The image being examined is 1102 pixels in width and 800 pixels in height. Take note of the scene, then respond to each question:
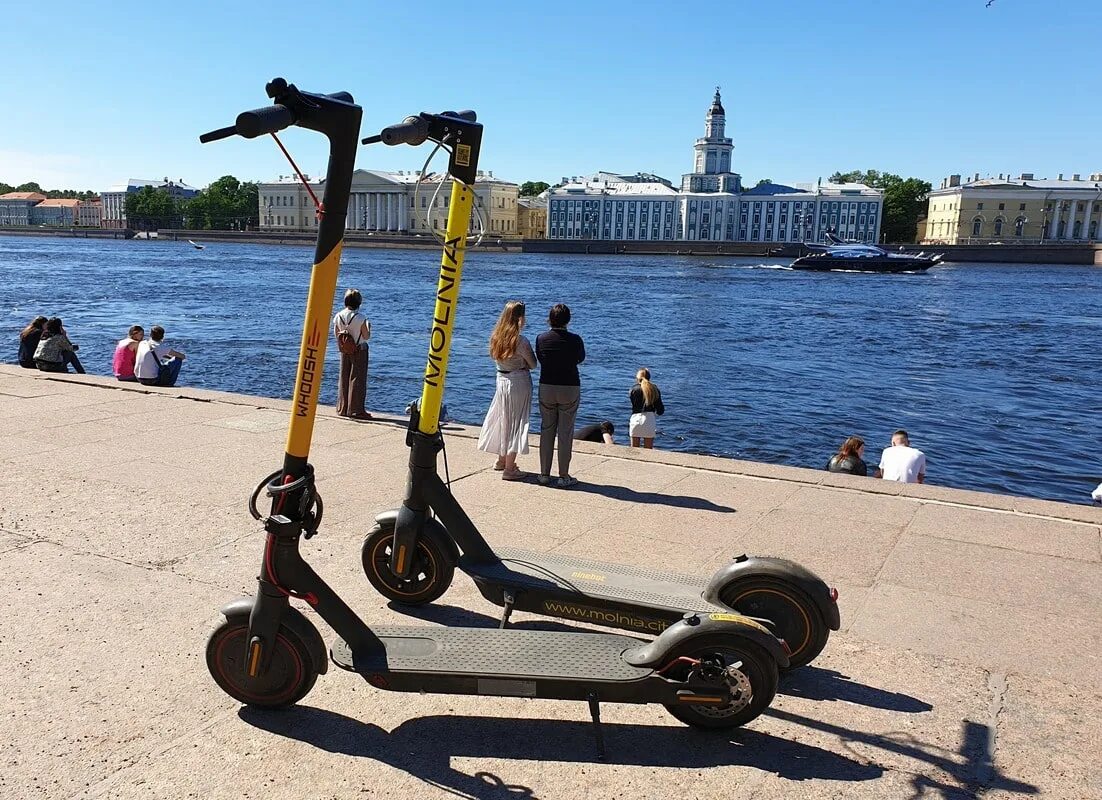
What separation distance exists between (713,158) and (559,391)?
499ft

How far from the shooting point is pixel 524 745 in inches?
140

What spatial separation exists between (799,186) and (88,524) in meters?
152

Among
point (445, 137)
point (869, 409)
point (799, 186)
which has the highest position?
point (799, 186)

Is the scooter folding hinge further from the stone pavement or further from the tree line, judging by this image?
the tree line

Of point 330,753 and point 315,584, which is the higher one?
point 315,584

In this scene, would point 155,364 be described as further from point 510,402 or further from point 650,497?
point 650,497

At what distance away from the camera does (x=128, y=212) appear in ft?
573

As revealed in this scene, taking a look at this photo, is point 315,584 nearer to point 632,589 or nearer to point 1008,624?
point 632,589

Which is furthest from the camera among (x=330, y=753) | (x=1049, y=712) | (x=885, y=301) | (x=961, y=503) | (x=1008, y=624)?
(x=885, y=301)

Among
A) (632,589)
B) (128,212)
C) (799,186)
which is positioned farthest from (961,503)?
(128,212)

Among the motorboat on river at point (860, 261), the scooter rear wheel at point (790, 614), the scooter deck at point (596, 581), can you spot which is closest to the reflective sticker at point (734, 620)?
the scooter deck at point (596, 581)

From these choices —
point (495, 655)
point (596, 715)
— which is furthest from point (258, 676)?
point (596, 715)

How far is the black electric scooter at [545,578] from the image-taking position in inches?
160

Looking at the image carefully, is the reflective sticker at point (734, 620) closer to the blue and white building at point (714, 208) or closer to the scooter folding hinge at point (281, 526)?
the scooter folding hinge at point (281, 526)
